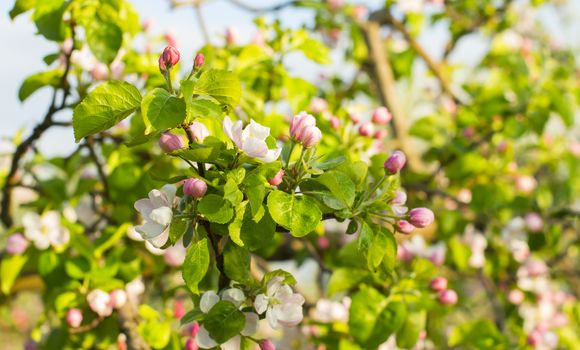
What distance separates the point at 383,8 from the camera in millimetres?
2500

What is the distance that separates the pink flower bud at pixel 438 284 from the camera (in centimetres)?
128

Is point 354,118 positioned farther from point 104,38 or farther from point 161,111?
point 161,111

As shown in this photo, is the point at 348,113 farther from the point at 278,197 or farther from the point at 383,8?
the point at 383,8

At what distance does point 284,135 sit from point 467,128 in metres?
0.88

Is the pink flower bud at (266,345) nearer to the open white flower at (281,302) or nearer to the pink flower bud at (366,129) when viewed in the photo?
the open white flower at (281,302)

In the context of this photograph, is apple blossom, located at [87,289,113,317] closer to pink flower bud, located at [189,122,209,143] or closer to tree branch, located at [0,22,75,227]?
tree branch, located at [0,22,75,227]

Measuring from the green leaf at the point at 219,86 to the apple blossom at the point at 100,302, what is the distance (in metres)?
0.65

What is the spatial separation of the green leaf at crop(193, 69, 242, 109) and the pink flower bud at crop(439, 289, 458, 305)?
67 centimetres

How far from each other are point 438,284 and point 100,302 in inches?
24.6

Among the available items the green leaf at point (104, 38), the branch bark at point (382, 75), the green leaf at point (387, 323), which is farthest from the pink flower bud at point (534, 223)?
the green leaf at point (104, 38)

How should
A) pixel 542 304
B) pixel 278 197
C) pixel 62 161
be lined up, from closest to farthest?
1. pixel 278 197
2. pixel 62 161
3. pixel 542 304

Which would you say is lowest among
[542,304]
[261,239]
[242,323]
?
[542,304]

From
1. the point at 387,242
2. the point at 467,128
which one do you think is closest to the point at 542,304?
the point at 467,128

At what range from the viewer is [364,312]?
3.85ft
